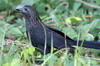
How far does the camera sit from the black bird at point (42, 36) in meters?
4.87

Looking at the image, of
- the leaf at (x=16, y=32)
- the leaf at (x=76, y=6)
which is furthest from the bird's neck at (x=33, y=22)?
the leaf at (x=76, y=6)

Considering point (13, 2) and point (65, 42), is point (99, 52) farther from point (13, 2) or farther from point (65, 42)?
point (13, 2)

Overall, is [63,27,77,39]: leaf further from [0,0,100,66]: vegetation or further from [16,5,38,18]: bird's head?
[16,5,38,18]: bird's head

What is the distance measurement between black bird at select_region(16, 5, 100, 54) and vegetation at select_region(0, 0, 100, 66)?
99mm

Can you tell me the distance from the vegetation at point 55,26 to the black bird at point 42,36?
10 cm

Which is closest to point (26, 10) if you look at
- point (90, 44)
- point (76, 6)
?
point (90, 44)

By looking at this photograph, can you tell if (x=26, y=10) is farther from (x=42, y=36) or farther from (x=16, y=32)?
(x=16, y=32)

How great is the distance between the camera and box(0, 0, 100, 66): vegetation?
4363 mm

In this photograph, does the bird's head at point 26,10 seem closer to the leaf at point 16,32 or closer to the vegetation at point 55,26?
the vegetation at point 55,26

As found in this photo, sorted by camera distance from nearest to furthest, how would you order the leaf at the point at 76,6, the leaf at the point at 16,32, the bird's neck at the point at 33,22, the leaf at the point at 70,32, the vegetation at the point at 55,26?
the vegetation at the point at 55,26, the bird's neck at the point at 33,22, the leaf at the point at 70,32, the leaf at the point at 16,32, the leaf at the point at 76,6

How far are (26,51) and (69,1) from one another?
9.27 ft

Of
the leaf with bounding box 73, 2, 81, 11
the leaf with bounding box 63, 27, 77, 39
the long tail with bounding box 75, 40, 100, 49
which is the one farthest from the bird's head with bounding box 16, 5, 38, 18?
the leaf with bounding box 73, 2, 81, 11

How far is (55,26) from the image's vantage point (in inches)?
241

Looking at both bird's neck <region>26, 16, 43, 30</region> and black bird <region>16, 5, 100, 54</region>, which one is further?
bird's neck <region>26, 16, 43, 30</region>
